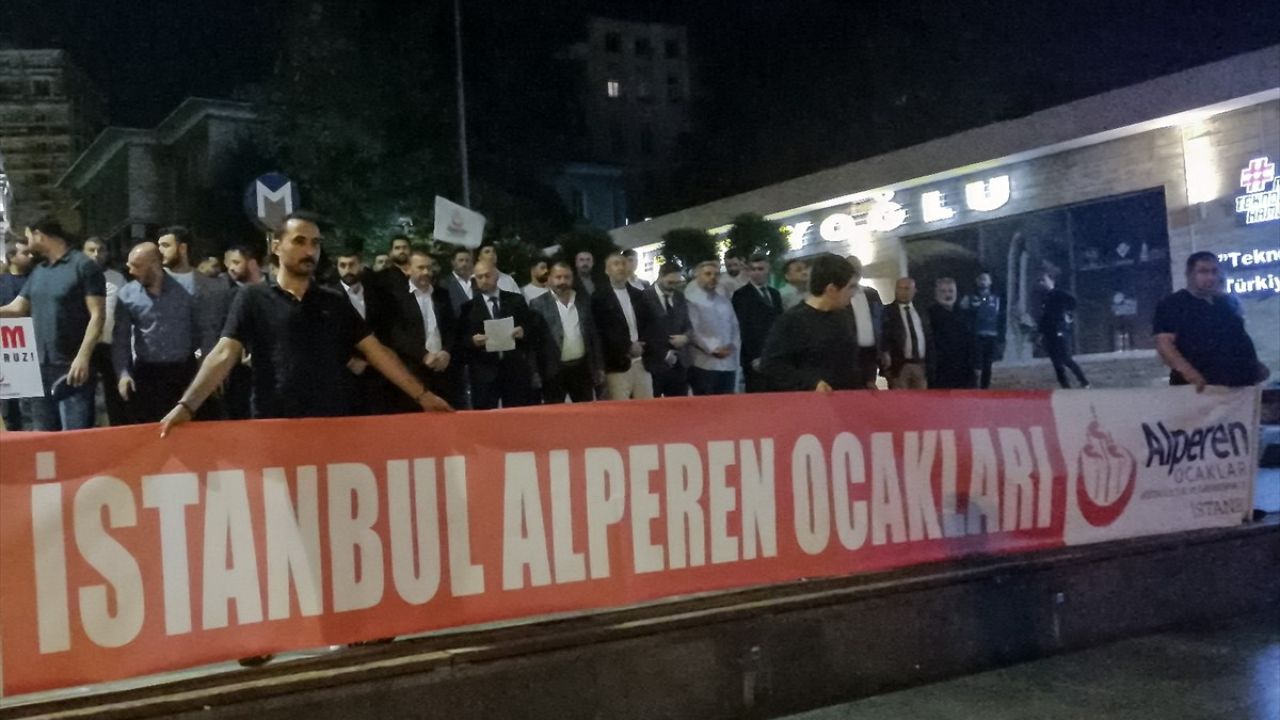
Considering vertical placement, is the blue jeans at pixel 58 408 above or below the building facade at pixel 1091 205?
below

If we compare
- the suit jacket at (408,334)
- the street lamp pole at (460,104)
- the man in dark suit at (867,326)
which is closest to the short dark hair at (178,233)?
the suit jacket at (408,334)

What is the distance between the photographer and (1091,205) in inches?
645

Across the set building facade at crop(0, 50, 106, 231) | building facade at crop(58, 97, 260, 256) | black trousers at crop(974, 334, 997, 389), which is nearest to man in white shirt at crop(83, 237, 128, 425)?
black trousers at crop(974, 334, 997, 389)

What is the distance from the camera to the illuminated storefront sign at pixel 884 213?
57.7 feet

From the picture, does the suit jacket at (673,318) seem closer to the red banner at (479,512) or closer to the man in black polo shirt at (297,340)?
the red banner at (479,512)

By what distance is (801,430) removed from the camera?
5.46 m

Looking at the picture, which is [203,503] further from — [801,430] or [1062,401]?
[1062,401]

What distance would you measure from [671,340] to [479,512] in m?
4.31

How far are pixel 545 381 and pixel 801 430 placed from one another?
3.07 metres

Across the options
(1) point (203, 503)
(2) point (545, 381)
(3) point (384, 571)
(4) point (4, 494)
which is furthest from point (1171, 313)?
(4) point (4, 494)

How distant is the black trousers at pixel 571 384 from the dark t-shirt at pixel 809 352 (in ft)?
7.29

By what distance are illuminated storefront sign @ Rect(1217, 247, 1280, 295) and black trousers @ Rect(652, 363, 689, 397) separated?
27.4ft

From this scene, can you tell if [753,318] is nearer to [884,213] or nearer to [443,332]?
[443,332]

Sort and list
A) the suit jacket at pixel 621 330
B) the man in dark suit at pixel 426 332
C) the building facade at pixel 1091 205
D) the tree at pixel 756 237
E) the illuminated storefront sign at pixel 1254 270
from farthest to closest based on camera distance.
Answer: the tree at pixel 756 237, the building facade at pixel 1091 205, the illuminated storefront sign at pixel 1254 270, the suit jacket at pixel 621 330, the man in dark suit at pixel 426 332
